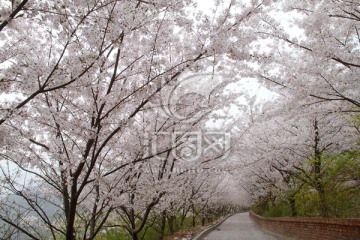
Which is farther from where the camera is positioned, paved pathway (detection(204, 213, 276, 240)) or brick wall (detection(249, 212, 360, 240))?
paved pathway (detection(204, 213, 276, 240))

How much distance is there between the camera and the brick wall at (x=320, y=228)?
638 cm

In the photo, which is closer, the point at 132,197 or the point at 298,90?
the point at 298,90

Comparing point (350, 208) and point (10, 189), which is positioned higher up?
point (10, 189)

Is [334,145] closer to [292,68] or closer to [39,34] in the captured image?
[292,68]

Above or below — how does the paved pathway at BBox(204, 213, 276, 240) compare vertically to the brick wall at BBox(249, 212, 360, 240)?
below

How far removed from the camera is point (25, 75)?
9.61 ft

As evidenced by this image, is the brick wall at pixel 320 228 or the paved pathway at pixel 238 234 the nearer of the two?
the brick wall at pixel 320 228

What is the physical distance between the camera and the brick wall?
6.38 m

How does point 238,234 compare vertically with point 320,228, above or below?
below


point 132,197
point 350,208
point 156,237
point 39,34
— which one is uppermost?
point 39,34

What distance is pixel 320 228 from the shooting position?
8.21m

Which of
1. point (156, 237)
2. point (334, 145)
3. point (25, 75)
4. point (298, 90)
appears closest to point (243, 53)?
point (25, 75)

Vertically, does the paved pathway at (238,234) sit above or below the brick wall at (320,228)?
below

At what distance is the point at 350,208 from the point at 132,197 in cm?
658
